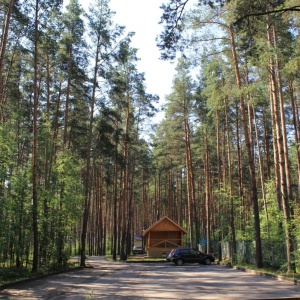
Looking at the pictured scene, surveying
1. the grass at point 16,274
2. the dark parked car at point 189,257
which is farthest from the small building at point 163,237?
the grass at point 16,274

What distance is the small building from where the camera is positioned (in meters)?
37.5

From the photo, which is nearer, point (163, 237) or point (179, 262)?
point (179, 262)

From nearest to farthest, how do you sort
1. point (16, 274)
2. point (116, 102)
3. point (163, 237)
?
point (16, 274)
point (116, 102)
point (163, 237)

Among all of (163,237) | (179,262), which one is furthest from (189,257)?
(163,237)

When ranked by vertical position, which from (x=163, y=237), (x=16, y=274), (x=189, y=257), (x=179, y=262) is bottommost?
(x=179, y=262)

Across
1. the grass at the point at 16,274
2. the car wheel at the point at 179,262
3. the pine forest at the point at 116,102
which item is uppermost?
the pine forest at the point at 116,102

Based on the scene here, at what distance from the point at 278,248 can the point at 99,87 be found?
15.3 m

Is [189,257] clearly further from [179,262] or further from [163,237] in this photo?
[163,237]

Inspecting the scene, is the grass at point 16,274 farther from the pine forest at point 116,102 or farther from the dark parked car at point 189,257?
the dark parked car at point 189,257

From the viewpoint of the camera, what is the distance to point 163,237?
128 feet

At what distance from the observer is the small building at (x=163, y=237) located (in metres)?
37.5

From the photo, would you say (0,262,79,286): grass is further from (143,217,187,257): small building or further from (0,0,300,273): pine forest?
(143,217,187,257): small building

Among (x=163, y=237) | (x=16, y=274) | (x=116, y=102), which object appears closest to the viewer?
(x=16, y=274)

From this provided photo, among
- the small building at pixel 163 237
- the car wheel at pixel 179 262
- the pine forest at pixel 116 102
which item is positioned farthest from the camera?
the small building at pixel 163 237
